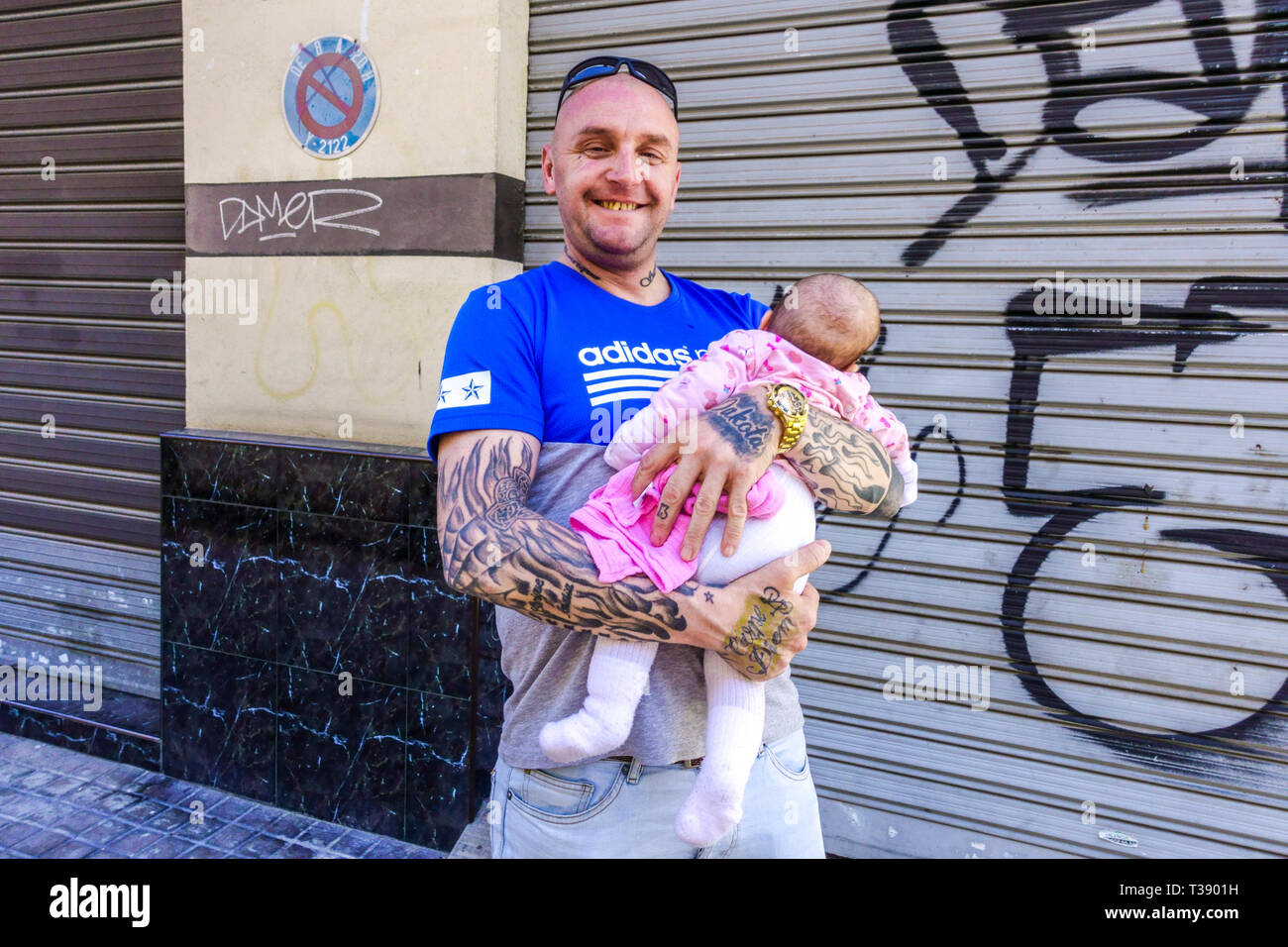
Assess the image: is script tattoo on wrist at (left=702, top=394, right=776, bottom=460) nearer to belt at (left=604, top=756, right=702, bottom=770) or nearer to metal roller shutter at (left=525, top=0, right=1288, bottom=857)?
belt at (left=604, top=756, right=702, bottom=770)

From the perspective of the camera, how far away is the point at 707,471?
65.6 inches

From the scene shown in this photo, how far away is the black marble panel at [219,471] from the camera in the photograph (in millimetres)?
4188

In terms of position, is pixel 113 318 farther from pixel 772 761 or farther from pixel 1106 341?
pixel 1106 341

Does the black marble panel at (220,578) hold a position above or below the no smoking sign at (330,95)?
below

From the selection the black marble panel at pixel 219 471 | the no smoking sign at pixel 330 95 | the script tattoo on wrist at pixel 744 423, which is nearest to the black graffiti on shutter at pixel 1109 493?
the script tattoo on wrist at pixel 744 423

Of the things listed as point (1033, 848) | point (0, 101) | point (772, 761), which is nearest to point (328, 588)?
point (772, 761)

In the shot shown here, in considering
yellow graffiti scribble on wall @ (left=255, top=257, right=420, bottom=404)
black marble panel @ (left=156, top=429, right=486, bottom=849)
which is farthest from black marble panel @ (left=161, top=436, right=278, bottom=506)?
yellow graffiti scribble on wall @ (left=255, top=257, right=420, bottom=404)

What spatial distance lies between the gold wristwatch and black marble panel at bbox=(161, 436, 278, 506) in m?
3.19

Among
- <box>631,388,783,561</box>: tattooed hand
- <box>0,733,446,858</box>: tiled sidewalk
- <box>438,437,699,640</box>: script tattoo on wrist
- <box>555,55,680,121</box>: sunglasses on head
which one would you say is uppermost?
<box>555,55,680,121</box>: sunglasses on head

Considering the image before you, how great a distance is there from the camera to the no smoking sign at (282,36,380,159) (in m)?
4.06

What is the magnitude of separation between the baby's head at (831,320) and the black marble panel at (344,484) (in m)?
2.40

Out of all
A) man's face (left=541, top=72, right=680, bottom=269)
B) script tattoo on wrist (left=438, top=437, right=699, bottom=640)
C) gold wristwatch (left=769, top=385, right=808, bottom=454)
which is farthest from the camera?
man's face (left=541, top=72, right=680, bottom=269)

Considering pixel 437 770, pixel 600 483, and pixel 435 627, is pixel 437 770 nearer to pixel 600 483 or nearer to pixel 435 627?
pixel 435 627

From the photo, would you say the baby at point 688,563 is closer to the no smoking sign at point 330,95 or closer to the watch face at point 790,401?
the watch face at point 790,401
